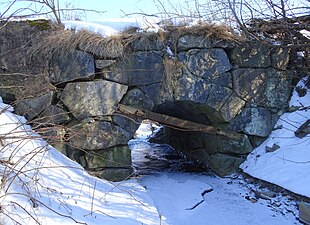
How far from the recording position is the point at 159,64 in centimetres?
408

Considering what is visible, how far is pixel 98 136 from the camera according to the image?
394 cm

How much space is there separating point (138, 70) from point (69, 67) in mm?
828

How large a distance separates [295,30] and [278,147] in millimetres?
1515

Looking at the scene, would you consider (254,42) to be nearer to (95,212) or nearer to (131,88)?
Answer: (131,88)

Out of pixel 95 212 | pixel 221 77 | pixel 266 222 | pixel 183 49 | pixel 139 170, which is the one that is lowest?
pixel 139 170

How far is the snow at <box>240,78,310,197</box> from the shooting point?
3.47 meters

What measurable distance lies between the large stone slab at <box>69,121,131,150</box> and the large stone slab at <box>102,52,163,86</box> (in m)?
0.58

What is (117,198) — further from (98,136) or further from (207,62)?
(207,62)

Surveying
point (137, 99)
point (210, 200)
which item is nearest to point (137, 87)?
point (137, 99)

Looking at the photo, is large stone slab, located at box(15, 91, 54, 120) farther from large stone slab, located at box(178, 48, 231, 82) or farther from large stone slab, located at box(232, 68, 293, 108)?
large stone slab, located at box(232, 68, 293, 108)

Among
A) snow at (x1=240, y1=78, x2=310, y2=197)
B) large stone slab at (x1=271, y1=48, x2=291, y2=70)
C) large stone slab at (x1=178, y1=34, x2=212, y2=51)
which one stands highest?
large stone slab at (x1=178, y1=34, x2=212, y2=51)

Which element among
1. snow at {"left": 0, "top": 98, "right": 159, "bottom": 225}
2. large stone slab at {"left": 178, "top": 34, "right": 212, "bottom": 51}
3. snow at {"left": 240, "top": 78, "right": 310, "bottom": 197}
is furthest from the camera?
large stone slab at {"left": 178, "top": 34, "right": 212, "bottom": 51}

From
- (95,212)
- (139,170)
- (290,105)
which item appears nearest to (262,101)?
(290,105)

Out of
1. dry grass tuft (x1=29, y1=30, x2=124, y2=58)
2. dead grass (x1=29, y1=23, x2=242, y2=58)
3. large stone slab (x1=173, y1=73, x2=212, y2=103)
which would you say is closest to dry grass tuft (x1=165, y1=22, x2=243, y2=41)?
dead grass (x1=29, y1=23, x2=242, y2=58)
